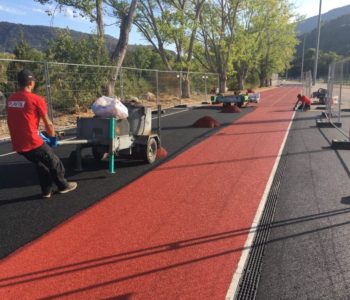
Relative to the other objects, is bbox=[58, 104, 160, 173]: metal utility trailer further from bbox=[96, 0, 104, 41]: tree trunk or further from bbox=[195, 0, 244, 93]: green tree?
bbox=[195, 0, 244, 93]: green tree

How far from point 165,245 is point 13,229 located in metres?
1.87

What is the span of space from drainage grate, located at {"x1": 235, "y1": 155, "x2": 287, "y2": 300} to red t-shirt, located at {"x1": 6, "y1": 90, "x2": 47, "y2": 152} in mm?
3279

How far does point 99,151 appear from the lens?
27.6 feet

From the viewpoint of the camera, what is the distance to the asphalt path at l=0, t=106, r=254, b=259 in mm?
4930

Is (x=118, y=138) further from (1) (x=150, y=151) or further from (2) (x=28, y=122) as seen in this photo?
(2) (x=28, y=122)

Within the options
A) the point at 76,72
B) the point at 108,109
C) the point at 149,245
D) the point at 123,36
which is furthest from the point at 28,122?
the point at 123,36

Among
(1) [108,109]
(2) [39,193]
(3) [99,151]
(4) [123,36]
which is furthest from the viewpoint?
(4) [123,36]

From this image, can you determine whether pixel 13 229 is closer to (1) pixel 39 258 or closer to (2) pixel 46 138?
(1) pixel 39 258

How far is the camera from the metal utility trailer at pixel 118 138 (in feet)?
24.7

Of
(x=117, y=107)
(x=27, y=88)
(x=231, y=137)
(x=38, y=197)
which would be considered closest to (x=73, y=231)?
(x=38, y=197)

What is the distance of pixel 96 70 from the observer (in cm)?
1922

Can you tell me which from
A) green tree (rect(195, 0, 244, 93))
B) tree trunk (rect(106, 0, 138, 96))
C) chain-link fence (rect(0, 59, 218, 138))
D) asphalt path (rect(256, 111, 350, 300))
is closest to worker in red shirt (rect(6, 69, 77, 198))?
asphalt path (rect(256, 111, 350, 300))

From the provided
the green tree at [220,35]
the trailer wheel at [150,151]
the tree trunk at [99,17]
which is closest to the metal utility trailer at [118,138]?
the trailer wheel at [150,151]

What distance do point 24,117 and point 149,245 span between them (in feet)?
8.51
